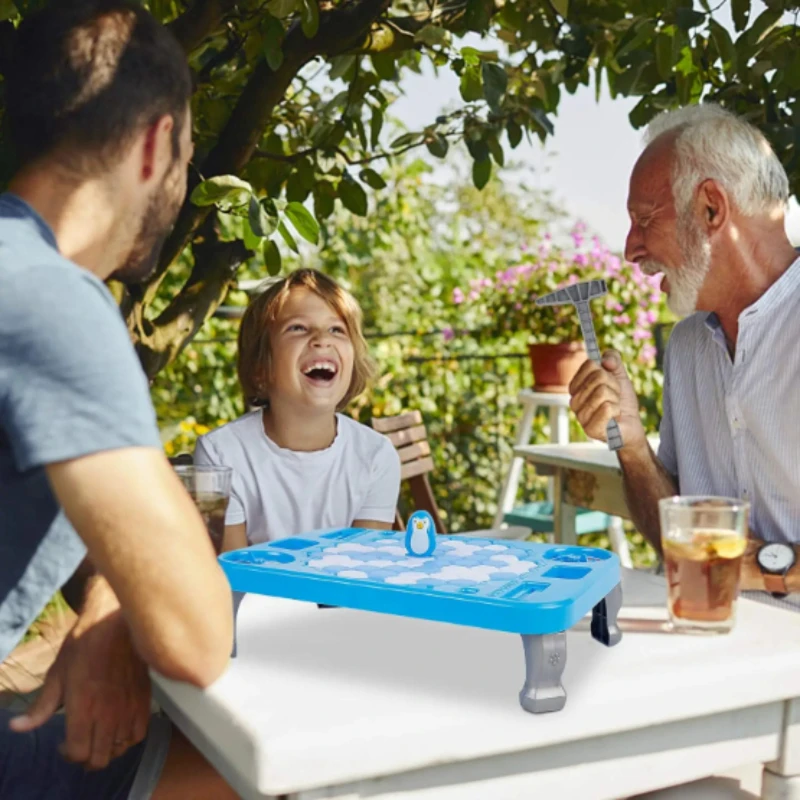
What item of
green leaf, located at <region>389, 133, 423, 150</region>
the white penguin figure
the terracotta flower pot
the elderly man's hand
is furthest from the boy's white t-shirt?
the terracotta flower pot

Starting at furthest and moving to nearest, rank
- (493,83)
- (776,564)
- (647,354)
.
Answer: (647,354) < (493,83) < (776,564)

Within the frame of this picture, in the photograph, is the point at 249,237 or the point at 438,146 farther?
the point at 438,146

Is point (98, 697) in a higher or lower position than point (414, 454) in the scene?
higher

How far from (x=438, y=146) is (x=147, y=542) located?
5.99ft

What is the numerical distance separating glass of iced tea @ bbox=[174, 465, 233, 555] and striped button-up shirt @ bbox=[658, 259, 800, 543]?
101 centimetres

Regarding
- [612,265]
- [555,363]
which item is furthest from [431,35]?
[612,265]

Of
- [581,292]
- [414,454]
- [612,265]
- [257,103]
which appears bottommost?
[414,454]

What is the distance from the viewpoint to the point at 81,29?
98 centimetres

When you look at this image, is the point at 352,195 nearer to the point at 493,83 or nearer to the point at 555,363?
the point at 493,83

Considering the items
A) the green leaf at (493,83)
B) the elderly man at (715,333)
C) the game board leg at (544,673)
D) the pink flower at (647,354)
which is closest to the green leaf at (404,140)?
the green leaf at (493,83)

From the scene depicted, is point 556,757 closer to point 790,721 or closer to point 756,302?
point 790,721

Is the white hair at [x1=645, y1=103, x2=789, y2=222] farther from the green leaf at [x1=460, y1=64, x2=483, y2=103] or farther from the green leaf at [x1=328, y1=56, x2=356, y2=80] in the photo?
the green leaf at [x1=328, y1=56, x2=356, y2=80]

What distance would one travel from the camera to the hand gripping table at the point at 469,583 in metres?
0.90

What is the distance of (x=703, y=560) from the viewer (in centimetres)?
116
